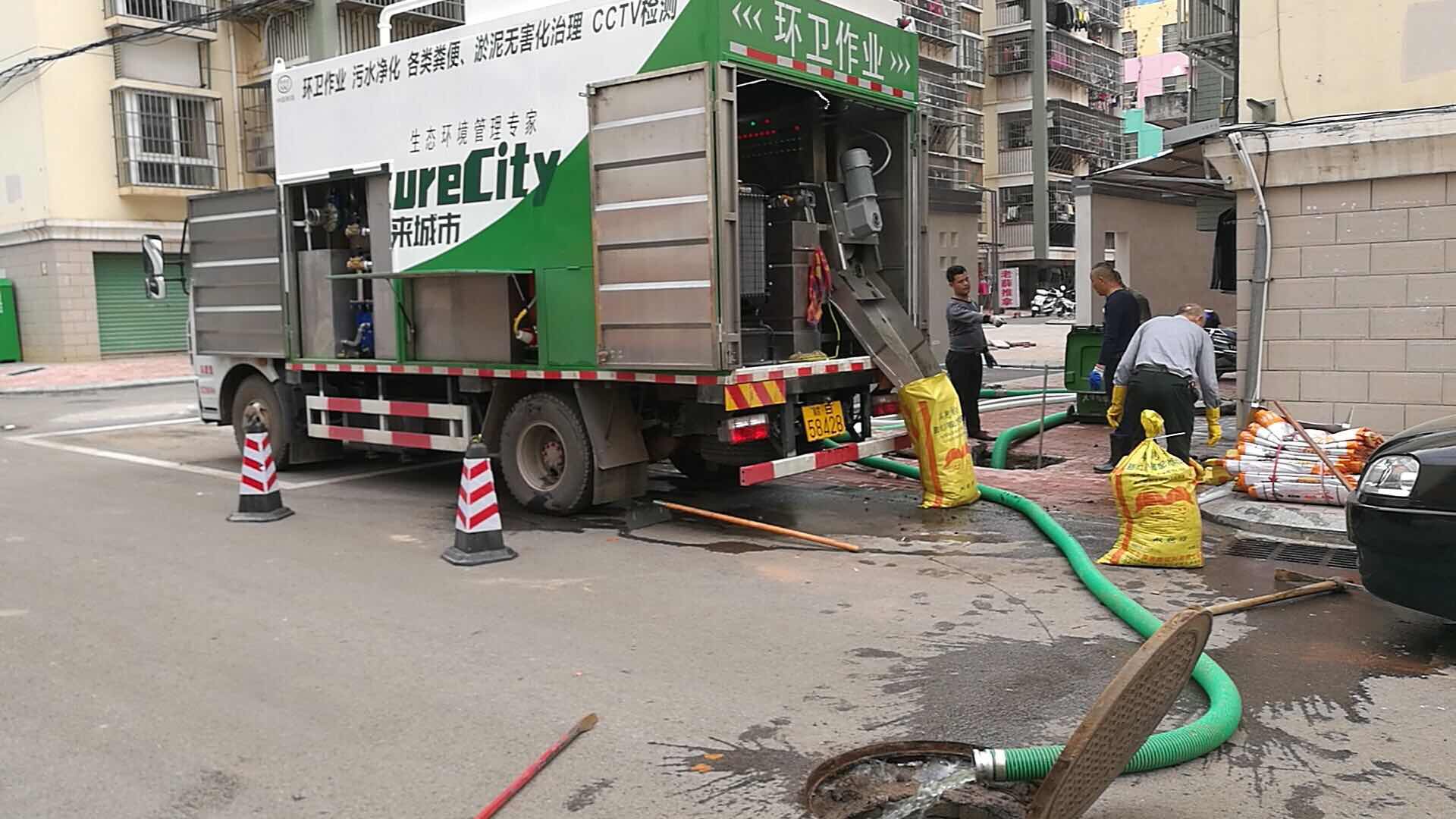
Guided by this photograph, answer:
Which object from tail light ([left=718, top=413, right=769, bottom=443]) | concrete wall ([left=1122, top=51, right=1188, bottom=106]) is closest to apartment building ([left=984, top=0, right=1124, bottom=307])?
concrete wall ([left=1122, top=51, right=1188, bottom=106])

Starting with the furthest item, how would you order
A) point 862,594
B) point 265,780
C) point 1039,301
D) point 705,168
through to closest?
1. point 1039,301
2. point 705,168
3. point 862,594
4. point 265,780

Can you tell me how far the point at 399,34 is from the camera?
29250 mm

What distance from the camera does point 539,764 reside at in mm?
4023

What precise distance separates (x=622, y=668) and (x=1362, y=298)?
6748 millimetres

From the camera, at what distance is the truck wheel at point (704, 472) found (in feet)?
32.4

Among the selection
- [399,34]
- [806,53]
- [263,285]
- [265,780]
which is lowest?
[265,780]

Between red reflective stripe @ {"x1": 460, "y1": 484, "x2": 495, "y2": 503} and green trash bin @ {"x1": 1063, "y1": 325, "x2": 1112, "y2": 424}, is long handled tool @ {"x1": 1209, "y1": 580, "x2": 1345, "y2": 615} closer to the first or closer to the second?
red reflective stripe @ {"x1": 460, "y1": 484, "x2": 495, "y2": 503}

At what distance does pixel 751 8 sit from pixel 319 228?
4750 millimetres

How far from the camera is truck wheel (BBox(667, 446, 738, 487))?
989 cm

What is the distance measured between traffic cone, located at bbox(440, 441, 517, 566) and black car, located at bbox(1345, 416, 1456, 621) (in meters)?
4.62

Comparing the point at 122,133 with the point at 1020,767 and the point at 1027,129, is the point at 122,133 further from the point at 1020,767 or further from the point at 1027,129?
the point at 1027,129

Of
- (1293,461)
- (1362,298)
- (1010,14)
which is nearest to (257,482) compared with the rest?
(1293,461)

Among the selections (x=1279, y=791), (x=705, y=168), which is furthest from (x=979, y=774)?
(x=705, y=168)

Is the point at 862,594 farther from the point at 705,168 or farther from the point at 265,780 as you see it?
the point at 265,780
